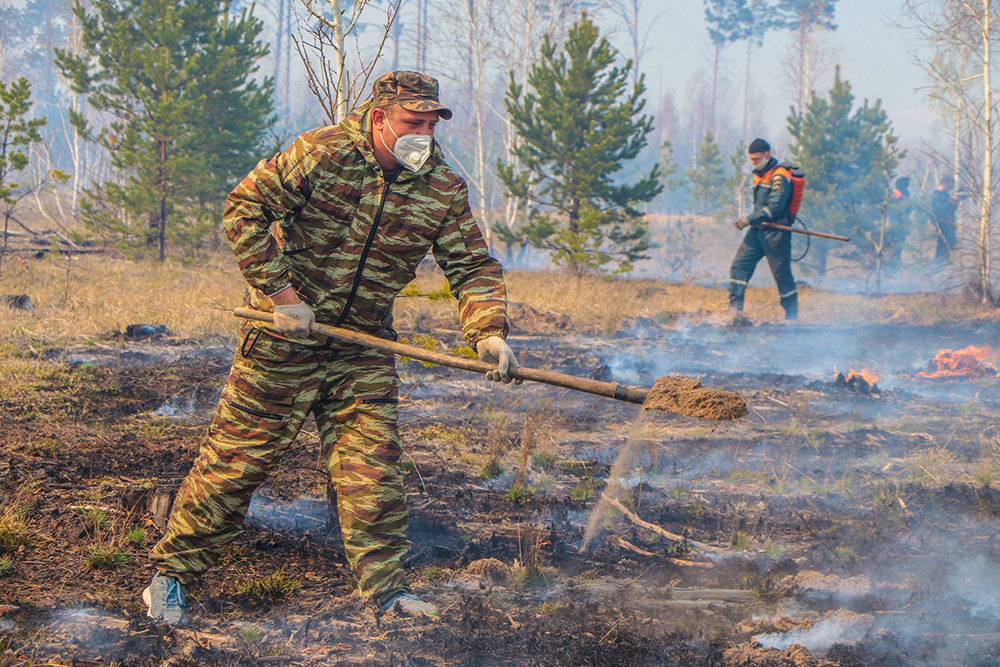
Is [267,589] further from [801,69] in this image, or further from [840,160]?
[801,69]

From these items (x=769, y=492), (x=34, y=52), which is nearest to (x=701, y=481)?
(x=769, y=492)

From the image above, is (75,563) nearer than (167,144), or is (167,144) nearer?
(75,563)

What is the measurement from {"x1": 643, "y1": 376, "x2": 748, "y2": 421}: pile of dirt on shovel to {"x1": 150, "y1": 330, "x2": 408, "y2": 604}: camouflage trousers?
1036 millimetres

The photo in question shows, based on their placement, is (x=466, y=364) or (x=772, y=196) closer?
(x=466, y=364)

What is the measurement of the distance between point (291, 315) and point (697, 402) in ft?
4.89

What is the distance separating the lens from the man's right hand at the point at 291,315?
104 inches

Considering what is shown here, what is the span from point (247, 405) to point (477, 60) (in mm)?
23937

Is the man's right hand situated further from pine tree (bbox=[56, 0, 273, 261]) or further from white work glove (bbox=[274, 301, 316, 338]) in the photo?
pine tree (bbox=[56, 0, 273, 261])

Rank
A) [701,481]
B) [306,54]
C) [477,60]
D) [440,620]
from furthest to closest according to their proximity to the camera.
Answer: [477,60]
[701,481]
[306,54]
[440,620]

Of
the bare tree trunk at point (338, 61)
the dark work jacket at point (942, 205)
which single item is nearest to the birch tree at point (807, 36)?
the dark work jacket at point (942, 205)

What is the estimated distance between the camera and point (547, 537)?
3549 mm

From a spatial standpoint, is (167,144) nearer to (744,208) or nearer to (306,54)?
(306,54)

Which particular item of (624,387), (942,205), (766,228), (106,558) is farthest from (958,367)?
(942,205)

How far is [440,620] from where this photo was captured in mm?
2734
